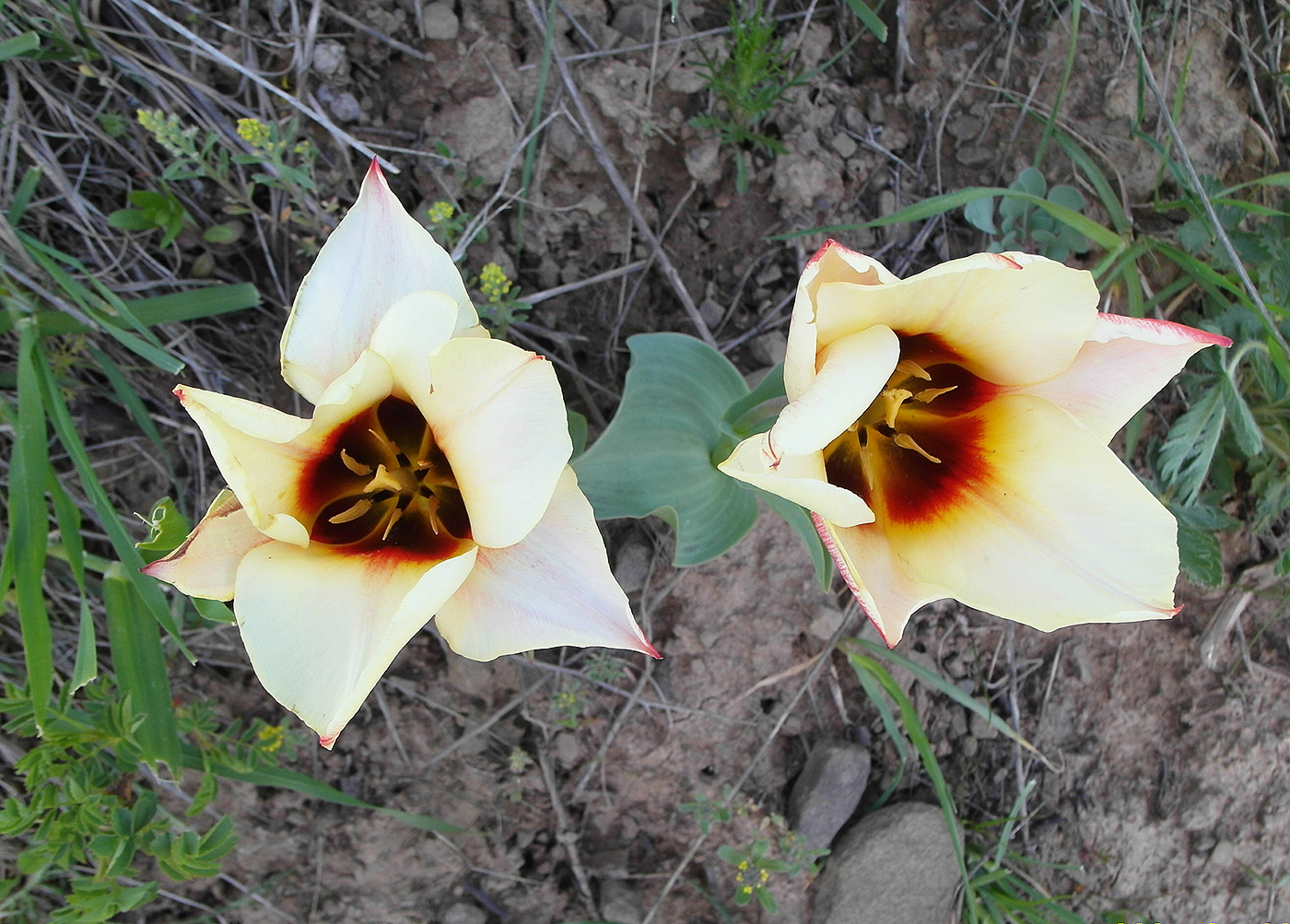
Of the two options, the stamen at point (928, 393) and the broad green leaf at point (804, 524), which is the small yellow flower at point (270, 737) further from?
the stamen at point (928, 393)

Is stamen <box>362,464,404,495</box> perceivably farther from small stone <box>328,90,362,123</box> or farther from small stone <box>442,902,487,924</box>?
small stone <box>442,902,487,924</box>

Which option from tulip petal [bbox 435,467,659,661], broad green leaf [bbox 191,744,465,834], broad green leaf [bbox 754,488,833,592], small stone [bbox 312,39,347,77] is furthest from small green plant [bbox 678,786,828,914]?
small stone [bbox 312,39,347,77]

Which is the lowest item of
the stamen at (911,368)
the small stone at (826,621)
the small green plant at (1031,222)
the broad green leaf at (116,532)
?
the small stone at (826,621)

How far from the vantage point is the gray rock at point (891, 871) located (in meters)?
2.77

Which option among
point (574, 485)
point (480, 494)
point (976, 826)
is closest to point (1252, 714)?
point (976, 826)

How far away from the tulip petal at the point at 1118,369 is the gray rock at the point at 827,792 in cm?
161

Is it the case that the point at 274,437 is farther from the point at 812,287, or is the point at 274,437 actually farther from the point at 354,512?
the point at 812,287

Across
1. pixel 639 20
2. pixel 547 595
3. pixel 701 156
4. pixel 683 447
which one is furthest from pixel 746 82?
pixel 547 595

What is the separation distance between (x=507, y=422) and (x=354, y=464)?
1.54 feet

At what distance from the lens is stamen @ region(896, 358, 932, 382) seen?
1.64m

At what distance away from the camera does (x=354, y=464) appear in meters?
1.64

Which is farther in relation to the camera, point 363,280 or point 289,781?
point 289,781

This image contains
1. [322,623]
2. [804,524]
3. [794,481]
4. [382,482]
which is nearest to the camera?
[794,481]

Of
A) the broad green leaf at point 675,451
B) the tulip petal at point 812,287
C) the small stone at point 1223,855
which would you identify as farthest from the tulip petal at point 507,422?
the small stone at point 1223,855
